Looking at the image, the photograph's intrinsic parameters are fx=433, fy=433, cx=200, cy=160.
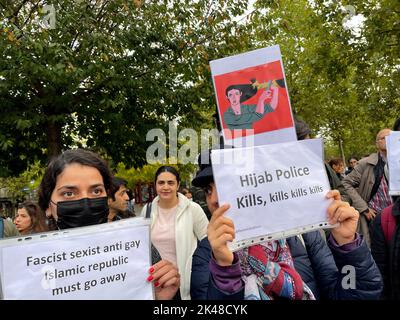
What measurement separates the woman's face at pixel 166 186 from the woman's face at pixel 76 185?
2.11 m

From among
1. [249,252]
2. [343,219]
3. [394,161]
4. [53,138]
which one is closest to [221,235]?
[249,252]

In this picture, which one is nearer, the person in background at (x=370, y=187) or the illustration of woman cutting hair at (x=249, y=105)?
the illustration of woman cutting hair at (x=249, y=105)

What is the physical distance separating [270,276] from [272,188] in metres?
0.37

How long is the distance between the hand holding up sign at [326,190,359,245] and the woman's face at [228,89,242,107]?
0.58 m

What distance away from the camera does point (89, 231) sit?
1.64 meters

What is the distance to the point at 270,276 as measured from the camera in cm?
182

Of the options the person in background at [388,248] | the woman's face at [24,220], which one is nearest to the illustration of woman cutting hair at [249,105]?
the person in background at [388,248]

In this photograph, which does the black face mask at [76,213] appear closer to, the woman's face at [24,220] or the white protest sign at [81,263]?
the white protest sign at [81,263]

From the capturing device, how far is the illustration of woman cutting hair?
6.43ft

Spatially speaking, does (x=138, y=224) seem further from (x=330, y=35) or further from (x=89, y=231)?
(x=330, y=35)

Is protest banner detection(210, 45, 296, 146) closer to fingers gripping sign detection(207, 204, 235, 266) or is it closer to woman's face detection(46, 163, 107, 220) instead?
fingers gripping sign detection(207, 204, 235, 266)

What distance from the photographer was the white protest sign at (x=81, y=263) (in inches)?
59.5
